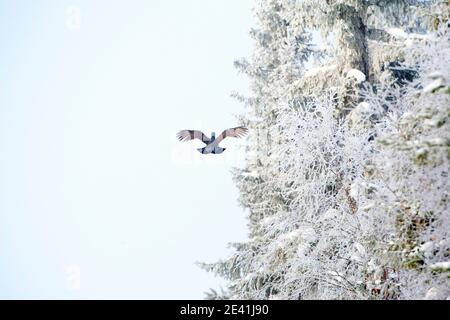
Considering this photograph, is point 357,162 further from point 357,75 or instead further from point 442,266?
point 442,266

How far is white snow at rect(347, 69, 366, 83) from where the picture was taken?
13102mm

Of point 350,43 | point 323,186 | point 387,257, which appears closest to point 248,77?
point 350,43

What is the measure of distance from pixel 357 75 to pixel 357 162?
305cm

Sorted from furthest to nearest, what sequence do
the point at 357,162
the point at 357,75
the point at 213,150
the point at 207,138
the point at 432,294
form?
the point at 357,75 < the point at 207,138 < the point at 213,150 < the point at 357,162 < the point at 432,294

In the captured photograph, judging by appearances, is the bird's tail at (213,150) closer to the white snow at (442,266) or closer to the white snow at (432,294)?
the white snow at (432,294)

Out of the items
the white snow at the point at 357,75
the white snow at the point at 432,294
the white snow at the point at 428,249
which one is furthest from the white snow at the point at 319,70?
the white snow at the point at 432,294

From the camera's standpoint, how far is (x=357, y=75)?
518 inches

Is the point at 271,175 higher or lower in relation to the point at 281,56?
lower

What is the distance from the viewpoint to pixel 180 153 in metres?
13.0

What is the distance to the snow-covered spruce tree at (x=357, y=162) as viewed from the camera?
27.4 feet

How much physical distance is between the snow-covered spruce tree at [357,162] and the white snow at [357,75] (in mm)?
31

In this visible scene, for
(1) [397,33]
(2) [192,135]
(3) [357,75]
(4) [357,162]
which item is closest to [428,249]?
(4) [357,162]
